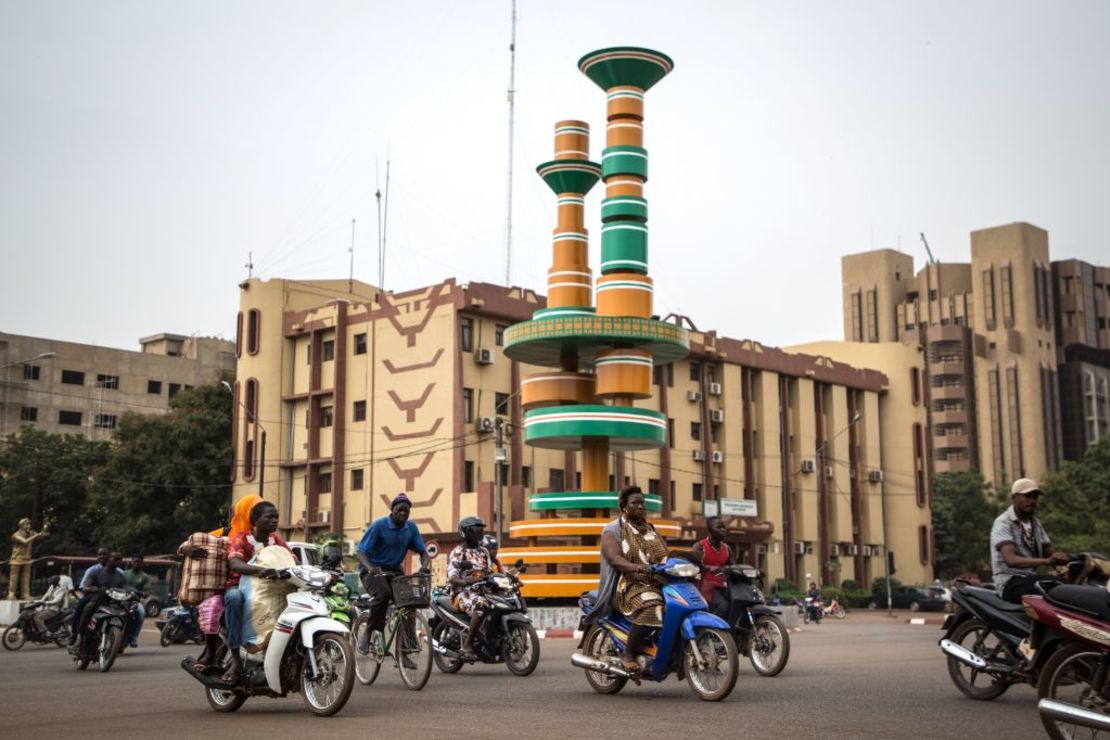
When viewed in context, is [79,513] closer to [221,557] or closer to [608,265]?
[608,265]

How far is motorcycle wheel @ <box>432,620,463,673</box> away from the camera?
1366 centimetres

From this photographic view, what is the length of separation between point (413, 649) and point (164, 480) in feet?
146

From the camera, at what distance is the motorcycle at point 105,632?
53.0ft

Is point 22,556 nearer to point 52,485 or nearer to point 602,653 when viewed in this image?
point 52,485

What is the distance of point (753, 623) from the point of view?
13.6m

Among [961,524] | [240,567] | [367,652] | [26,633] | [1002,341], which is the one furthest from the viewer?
[1002,341]

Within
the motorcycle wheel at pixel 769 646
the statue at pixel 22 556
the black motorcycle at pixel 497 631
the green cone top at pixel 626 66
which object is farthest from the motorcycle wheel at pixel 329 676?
the green cone top at pixel 626 66

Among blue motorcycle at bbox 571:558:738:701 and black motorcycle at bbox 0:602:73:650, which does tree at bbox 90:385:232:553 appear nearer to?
black motorcycle at bbox 0:602:73:650

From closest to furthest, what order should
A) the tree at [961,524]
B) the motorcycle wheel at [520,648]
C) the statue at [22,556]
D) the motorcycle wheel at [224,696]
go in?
1. the motorcycle wheel at [224,696]
2. the motorcycle wheel at [520,648]
3. the statue at [22,556]
4. the tree at [961,524]

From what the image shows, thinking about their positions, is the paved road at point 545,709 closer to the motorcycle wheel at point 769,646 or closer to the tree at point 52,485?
the motorcycle wheel at point 769,646

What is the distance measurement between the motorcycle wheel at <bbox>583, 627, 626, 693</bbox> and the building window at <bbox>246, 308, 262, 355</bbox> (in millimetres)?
44182

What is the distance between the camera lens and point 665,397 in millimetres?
55875

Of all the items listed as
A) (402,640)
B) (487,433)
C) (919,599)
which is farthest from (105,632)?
(919,599)

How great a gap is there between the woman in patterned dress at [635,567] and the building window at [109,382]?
2902 inches
